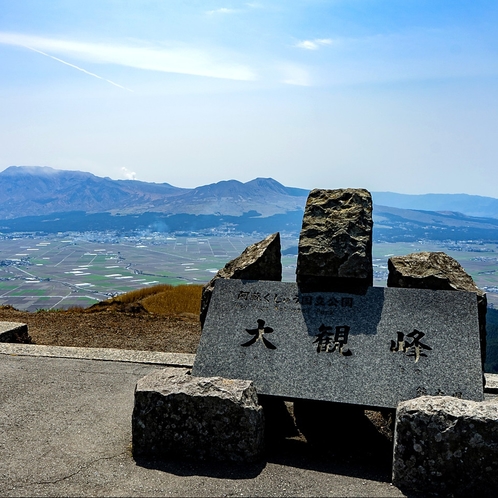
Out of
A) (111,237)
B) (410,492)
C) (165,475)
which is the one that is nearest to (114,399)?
(165,475)

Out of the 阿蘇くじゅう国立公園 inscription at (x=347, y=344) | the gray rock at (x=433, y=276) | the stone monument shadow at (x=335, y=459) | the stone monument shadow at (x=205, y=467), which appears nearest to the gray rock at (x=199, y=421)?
the stone monument shadow at (x=205, y=467)

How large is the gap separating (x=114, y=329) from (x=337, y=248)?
6.19m

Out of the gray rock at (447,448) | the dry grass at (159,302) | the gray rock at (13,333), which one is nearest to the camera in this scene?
the gray rock at (447,448)

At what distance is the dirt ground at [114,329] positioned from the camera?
912 cm

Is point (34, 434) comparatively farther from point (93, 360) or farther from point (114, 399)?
point (93, 360)

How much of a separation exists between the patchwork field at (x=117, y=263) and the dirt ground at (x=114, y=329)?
16387 mm

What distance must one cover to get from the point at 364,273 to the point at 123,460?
270cm

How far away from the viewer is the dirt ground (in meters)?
9.12

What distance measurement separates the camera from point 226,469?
4062mm

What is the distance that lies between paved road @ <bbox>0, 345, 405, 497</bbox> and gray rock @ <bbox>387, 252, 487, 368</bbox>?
1857 mm

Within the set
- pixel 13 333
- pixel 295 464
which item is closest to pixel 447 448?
pixel 295 464

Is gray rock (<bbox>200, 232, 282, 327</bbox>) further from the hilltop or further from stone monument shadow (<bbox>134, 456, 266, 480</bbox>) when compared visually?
the hilltop

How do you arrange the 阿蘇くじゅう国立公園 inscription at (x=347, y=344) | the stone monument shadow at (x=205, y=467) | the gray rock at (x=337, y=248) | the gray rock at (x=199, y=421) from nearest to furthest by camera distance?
the stone monument shadow at (x=205, y=467), the gray rock at (x=199, y=421), the 阿蘇くじゅう国立公園 inscription at (x=347, y=344), the gray rock at (x=337, y=248)

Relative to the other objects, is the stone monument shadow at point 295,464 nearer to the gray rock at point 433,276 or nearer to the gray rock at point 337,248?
the gray rock at point 337,248
